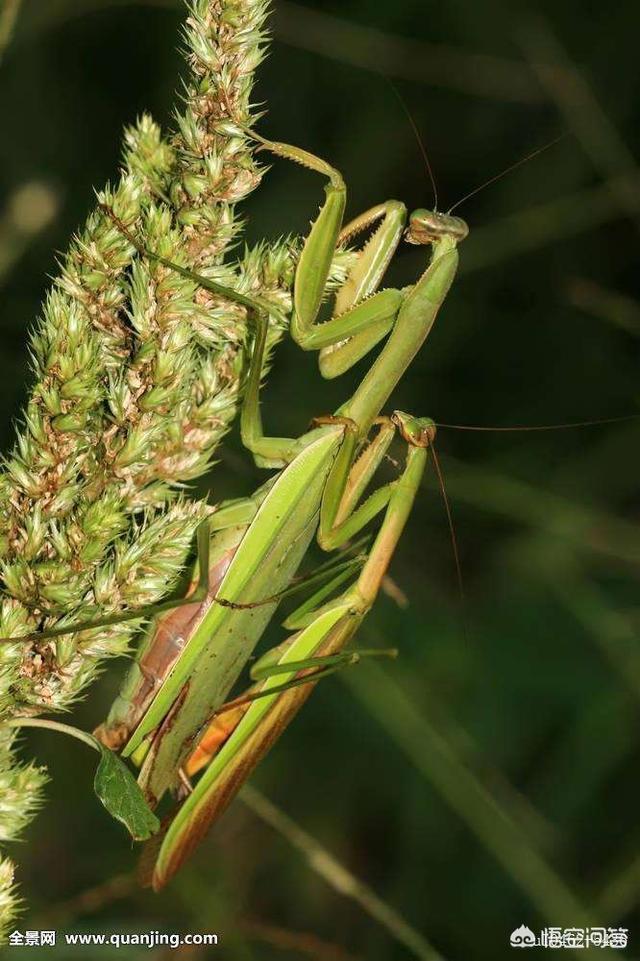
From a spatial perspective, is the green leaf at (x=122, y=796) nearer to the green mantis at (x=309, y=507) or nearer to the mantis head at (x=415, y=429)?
the green mantis at (x=309, y=507)

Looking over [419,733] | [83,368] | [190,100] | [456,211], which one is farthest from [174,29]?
[419,733]

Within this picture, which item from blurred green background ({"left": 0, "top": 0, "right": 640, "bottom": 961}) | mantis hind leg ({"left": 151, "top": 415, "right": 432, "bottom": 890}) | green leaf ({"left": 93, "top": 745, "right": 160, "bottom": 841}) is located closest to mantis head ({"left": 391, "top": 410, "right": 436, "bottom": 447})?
mantis hind leg ({"left": 151, "top": 415, "right": 432, "bottom": 890})

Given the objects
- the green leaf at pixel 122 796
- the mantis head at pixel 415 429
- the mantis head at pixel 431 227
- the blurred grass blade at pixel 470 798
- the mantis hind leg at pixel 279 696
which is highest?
the mantis head at pixel 431 227

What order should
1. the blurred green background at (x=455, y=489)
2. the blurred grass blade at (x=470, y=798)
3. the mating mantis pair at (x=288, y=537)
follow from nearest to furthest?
the mating mantis pair at (x=288, y=537) → the blurred grass blade at (x=470, y=798) → the blurred green background at (x=455, y=489)

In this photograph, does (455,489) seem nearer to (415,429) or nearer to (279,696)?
(415,429)

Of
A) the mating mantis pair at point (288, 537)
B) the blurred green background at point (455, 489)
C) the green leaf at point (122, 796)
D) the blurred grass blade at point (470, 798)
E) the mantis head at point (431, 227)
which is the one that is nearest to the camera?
the green leaf at point (122, 796)

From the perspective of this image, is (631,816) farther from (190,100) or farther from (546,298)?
(190,100)

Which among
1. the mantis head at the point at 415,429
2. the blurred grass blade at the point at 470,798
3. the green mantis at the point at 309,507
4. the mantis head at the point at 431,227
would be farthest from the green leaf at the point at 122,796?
the mantis head at the point at 431,227
